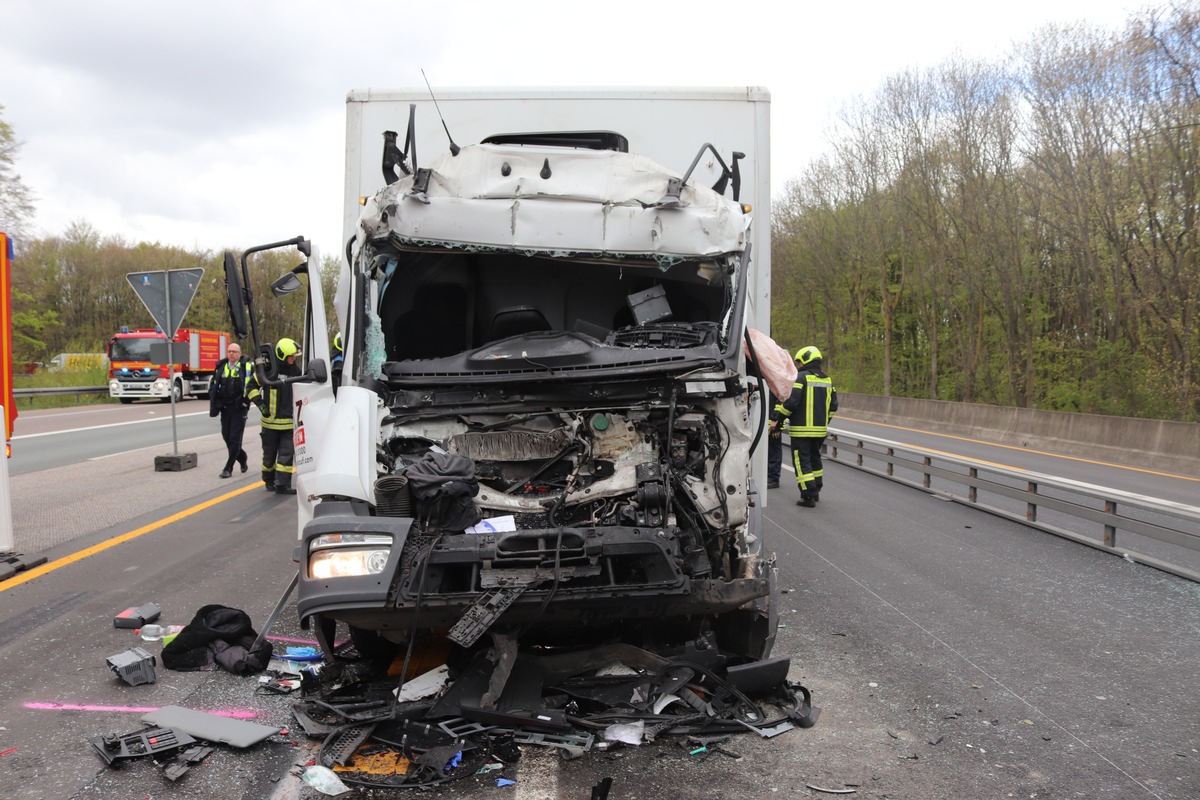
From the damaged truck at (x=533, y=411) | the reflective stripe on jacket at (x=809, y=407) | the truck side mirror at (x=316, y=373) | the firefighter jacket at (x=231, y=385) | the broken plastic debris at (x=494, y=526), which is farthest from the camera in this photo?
the firefighter jacket at (x=231, y=385)

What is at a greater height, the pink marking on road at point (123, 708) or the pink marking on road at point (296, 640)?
the pink marking on road at point (123, 708)

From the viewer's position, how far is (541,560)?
373 centimetres

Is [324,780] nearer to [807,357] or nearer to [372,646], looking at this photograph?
[372,646]

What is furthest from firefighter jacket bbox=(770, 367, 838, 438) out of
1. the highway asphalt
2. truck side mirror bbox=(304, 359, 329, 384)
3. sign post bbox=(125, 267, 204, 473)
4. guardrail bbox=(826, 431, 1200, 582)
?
sign post bbox=(125, 267, 204, 473)

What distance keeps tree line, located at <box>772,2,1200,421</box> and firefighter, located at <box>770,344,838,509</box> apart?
12.3m

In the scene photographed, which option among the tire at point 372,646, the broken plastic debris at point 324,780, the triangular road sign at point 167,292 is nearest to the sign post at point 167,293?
the triangular road sign at point 167,292

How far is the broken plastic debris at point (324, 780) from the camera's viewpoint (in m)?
3.32

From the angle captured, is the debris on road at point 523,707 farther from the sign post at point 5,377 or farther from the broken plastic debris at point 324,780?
the sign post at point 5,377

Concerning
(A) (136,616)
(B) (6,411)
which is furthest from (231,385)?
(A) (136,616)

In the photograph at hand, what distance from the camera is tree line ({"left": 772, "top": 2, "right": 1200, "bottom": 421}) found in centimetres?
1914

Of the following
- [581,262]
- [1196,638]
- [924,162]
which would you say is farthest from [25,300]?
[1196,638]

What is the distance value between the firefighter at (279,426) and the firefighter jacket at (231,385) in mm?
596

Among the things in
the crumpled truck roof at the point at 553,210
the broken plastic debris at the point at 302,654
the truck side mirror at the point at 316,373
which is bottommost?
the broken plastic debris at the point at 302,654

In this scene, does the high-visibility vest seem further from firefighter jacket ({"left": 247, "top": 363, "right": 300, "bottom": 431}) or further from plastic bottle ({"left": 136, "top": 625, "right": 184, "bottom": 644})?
plastic bottle ({"left": 136, "top": 625, "right": 184, "bottom": 644})
